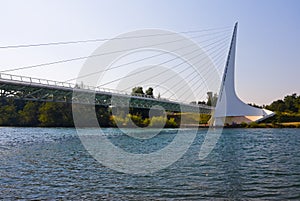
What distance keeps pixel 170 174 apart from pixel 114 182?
2791 mm

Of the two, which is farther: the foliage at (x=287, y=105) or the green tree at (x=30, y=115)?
the foliage at (x=287, y=105)

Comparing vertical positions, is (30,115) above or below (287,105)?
below

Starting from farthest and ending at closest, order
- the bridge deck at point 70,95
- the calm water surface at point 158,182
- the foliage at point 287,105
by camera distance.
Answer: the foliage at point 287,105 < the bridge deck at point 70,95 < the calm water surface at point 158,182

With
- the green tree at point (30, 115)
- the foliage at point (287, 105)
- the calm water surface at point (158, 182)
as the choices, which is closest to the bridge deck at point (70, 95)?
the calm water surface at point (158, 182)

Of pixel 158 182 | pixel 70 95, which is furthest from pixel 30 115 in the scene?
pixel 158 182

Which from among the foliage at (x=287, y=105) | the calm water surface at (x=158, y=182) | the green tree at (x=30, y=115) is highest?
the foliage at (x=287, y=105)

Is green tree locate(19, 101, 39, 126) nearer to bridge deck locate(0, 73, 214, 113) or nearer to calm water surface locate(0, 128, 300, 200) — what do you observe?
bridge deck locate(0, 73, 214, 113)

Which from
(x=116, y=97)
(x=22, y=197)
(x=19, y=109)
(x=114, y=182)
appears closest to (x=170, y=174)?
(x=114, y=182)

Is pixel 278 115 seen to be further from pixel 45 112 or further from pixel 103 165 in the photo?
pixel 103 165

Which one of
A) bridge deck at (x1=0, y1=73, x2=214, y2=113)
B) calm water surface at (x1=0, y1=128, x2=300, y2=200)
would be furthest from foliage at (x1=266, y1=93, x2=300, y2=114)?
calm water surface at (x1=0, y1=128, x2=300, y2=200)

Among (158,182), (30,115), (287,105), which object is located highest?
(287,105)

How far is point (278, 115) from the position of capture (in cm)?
10256

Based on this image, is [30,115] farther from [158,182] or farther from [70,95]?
[158,182]

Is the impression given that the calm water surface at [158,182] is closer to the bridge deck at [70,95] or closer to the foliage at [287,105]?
the bridge deck at [70,95]
